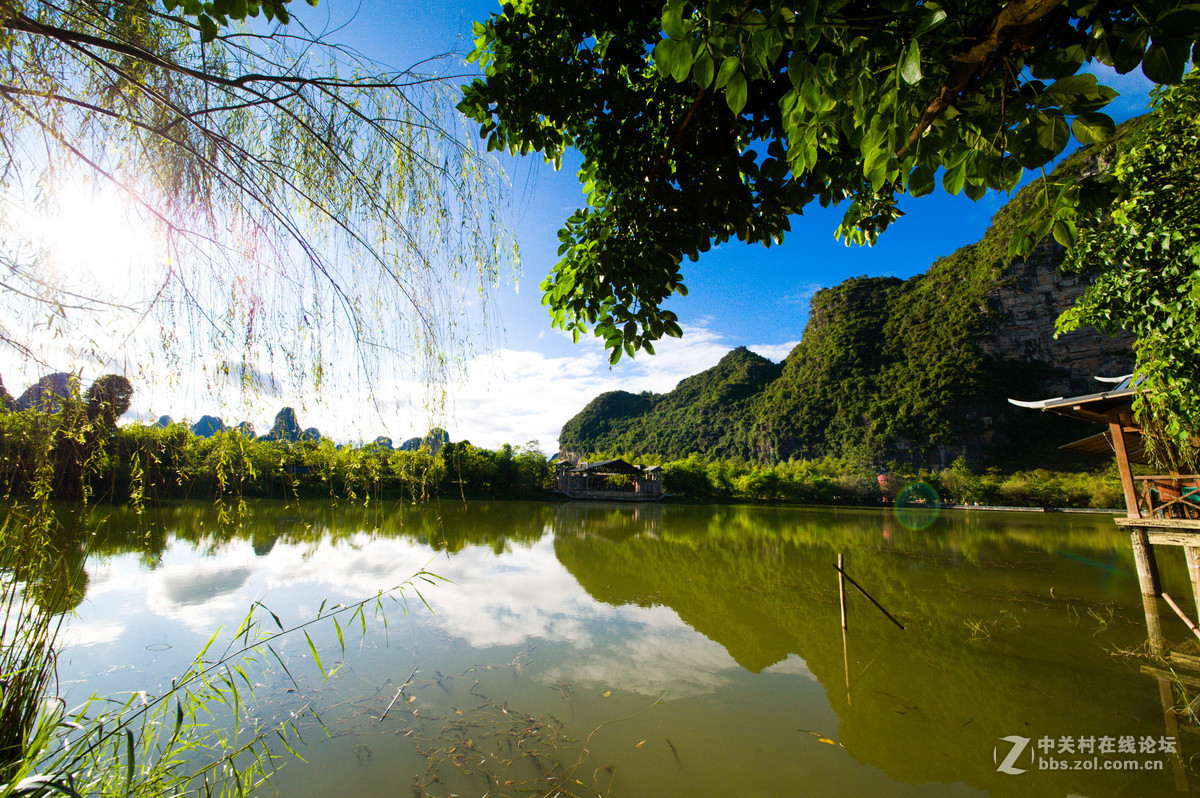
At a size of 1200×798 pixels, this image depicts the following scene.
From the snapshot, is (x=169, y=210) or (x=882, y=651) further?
(x=882, y=651)

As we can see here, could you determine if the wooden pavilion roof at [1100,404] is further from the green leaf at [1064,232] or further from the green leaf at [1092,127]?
the green leaf at [1092,127]

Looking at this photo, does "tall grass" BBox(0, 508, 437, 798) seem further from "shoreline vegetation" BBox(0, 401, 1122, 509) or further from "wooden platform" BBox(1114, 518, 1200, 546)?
"wooden platform" BBox(1114, 518, 1200, 546)

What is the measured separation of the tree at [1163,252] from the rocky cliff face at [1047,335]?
5091cm

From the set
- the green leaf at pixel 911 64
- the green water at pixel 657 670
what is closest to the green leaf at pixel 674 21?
the green leaf at pixel 911 64

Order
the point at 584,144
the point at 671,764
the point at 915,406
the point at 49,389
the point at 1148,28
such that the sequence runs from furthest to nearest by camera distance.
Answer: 1. the point at 915,406
2. the point at 671,764
3. the point at 584,144
4. the point at 49,389
5. the point at 1148,28

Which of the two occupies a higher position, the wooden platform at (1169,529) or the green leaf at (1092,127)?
the green leaf at (1092,127)

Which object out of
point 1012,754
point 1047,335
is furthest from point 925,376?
point 1012,754

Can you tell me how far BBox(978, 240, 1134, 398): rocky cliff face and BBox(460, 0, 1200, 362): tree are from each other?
54513mm

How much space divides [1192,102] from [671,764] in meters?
5.79

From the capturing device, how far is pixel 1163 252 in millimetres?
2930

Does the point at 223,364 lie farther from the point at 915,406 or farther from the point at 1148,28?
the point at 915,406

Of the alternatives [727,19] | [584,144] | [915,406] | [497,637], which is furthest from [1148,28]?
A: [915,406]

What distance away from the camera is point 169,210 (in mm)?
1431

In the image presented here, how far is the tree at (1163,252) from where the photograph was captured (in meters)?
2.85
